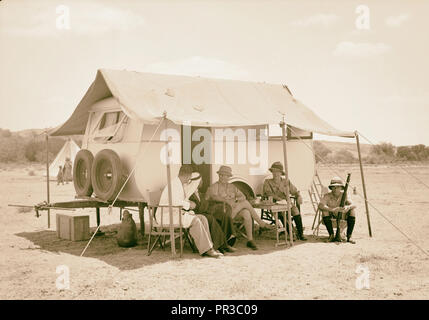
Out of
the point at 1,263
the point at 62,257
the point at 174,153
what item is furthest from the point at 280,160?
the point at 1,263

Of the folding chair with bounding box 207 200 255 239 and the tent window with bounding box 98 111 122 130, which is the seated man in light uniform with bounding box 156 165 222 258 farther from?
the tent window with bounding box 98 111 122 130

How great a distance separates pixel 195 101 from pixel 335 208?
3109 mm

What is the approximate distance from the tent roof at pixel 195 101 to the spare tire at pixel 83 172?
3.43 feet

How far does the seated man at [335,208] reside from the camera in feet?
28.6

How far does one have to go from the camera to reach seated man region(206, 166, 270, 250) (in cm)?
843

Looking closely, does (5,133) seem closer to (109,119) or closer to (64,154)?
(64,154)

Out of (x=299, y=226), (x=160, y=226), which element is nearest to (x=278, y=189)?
(x=299, y=226)

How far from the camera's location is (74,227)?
9.33m

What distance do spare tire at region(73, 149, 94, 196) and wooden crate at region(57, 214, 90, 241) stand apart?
0.53 meters

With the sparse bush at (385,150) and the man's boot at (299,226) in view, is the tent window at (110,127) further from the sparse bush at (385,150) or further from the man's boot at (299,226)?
the sparse bush at (385,150)

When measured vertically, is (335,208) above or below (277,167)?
below

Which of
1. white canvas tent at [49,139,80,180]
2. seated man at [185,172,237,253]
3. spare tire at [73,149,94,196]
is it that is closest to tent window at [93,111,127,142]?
spare tire at [73,149,94,196]
